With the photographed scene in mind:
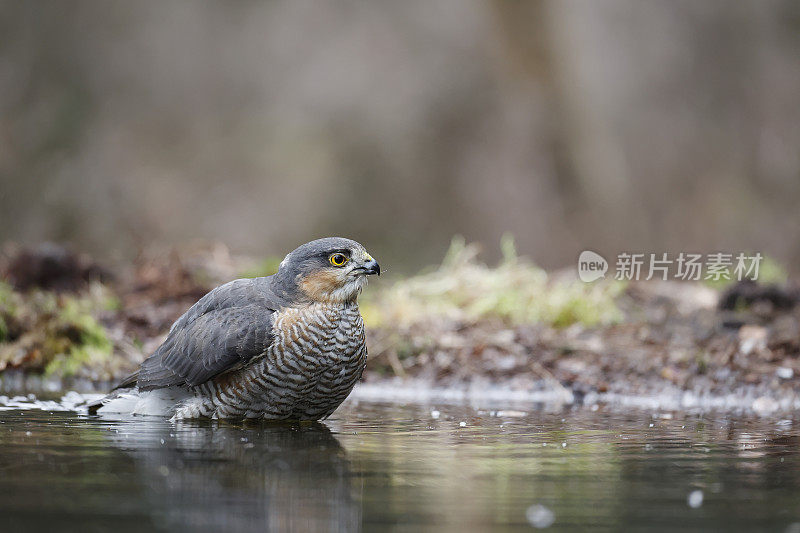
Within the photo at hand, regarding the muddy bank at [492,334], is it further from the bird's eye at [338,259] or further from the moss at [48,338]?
the bird's eye at [338,259]

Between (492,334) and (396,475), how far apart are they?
15.8ft

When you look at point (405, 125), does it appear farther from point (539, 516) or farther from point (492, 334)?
point (539, 516)

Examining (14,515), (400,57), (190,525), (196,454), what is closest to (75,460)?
(196,454)

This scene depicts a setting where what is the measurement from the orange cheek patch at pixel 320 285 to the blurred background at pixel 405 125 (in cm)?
1203

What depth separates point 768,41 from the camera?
1688 cm

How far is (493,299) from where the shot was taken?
9.27 meters

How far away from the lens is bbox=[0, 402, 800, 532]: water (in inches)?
121

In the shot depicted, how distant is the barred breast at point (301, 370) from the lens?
5254mm

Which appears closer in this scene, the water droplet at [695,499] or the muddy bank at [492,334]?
the water droplet at [695,499]

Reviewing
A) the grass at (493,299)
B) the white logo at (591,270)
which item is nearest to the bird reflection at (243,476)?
the grass at (493,299)

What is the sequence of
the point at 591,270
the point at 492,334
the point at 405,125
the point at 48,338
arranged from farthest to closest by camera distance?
the point at 405,125
the point at 591,270
the point at 492,334
the point at 48,338

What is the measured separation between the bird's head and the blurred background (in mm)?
11902

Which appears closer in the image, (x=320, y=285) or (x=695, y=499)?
(x=695, y=499)

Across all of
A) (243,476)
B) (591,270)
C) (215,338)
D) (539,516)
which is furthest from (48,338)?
(539,516)
